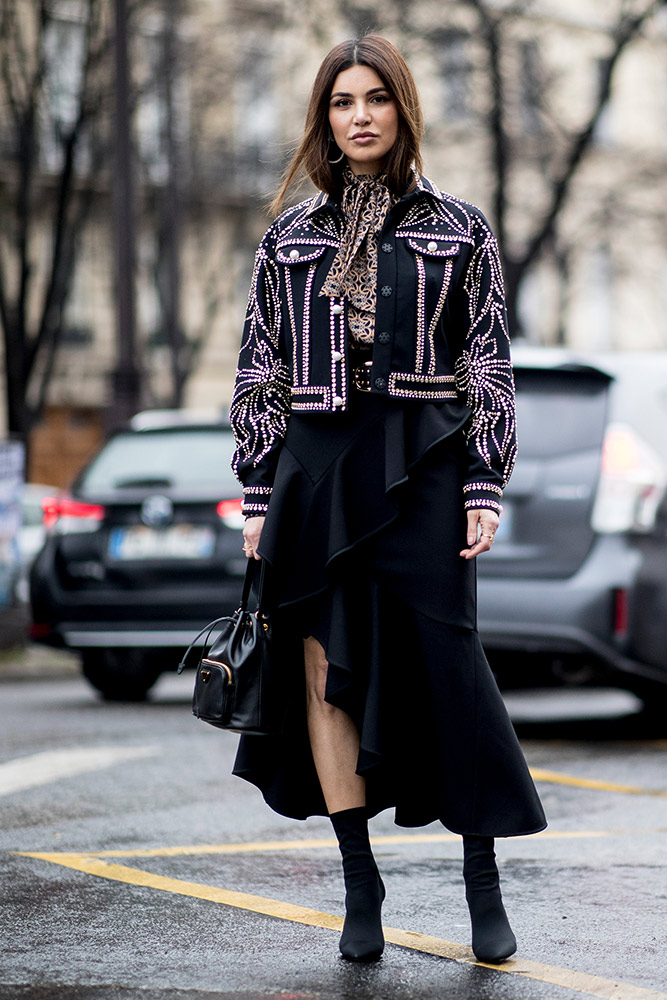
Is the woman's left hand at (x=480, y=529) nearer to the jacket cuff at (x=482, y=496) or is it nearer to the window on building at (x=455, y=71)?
the jacket cuff at (x=482, y=496)

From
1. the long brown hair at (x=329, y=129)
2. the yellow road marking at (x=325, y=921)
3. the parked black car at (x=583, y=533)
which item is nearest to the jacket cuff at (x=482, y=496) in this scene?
the long brown hair at (x=329, y=129)

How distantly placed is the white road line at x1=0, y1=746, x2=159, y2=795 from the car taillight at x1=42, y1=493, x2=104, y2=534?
7.64 ft

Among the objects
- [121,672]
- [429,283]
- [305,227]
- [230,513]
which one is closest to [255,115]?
[121,672]

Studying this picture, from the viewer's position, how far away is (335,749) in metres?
3.68

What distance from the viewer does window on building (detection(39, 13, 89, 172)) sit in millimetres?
16875

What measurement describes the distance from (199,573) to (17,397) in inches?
354

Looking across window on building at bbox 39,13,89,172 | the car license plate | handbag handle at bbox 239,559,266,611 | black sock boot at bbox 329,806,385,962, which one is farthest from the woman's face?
window on building at bbox 39,13,89,172

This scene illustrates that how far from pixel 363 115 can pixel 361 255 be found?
0.29 metres

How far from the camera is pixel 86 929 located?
12.7 feet

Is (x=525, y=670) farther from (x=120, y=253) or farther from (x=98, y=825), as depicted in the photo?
(x=120, y=253)

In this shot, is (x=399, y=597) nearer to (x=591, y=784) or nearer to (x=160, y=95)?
(x=591, y=784)

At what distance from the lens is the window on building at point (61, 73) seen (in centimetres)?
1688

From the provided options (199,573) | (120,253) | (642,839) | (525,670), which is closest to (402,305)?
(642,839)

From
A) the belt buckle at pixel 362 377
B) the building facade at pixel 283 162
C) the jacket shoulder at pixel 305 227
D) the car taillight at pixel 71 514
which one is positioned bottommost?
the car taillight at pixel 71 514
